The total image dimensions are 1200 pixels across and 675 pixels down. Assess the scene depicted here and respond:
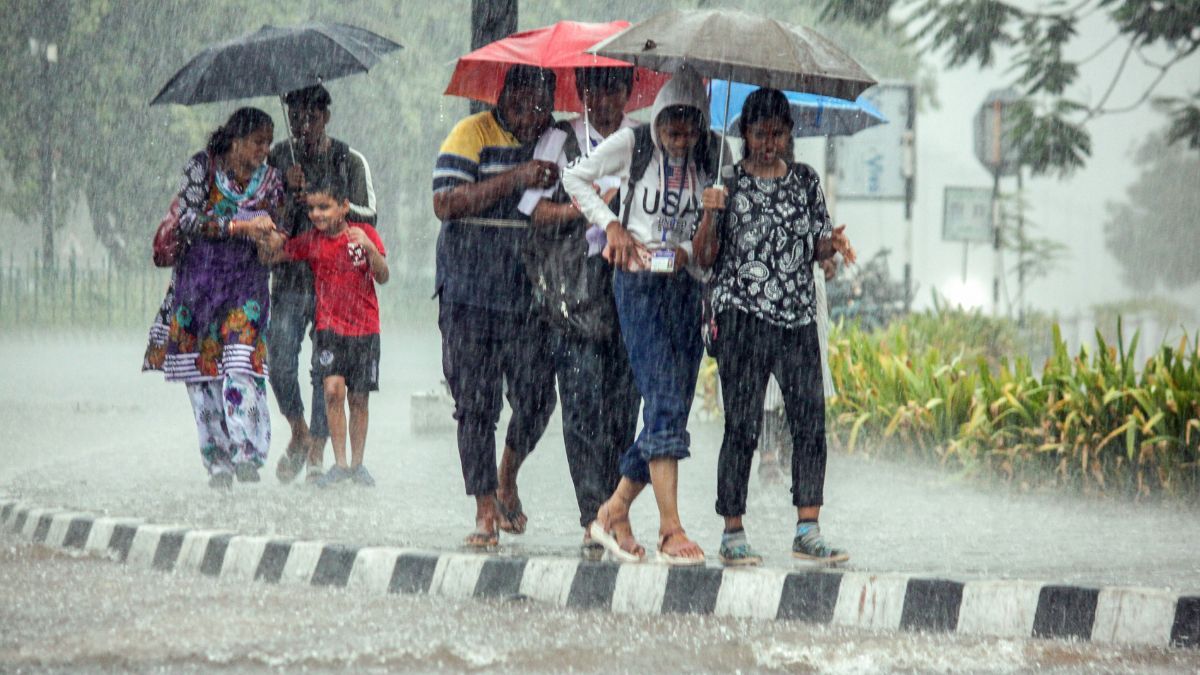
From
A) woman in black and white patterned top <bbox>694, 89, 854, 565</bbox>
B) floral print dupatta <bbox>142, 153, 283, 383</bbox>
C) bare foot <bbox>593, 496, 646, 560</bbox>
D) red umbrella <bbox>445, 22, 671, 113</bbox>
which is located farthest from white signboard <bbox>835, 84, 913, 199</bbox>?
bare foot <bbox>593, 496, 646, 560</bbox>

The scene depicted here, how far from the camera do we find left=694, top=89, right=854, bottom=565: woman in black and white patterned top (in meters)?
6.23

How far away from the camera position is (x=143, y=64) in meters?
34.4

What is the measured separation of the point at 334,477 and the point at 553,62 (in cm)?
324

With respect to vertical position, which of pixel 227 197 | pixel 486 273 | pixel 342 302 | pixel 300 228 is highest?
pixel 227 197

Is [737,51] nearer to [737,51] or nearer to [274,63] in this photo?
→ [737,51]

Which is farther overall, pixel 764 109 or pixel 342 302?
pixel 342 302

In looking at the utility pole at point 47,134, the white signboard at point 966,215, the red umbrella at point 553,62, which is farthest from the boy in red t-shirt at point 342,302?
the utility pole at point 47,134

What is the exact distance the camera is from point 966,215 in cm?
2467

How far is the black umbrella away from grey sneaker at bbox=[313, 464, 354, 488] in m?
1.93

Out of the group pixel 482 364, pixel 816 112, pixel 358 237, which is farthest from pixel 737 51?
pixel 358 237

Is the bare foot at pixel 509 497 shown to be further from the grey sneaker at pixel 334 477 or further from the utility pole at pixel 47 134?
the utility pole at pixel 47 134

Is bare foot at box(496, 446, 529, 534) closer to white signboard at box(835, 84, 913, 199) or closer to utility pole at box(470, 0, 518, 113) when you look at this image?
utility pole at box(470, 0, 518, 113)

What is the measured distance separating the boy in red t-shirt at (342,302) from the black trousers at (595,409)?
2.23 m

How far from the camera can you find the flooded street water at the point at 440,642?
5242mm
